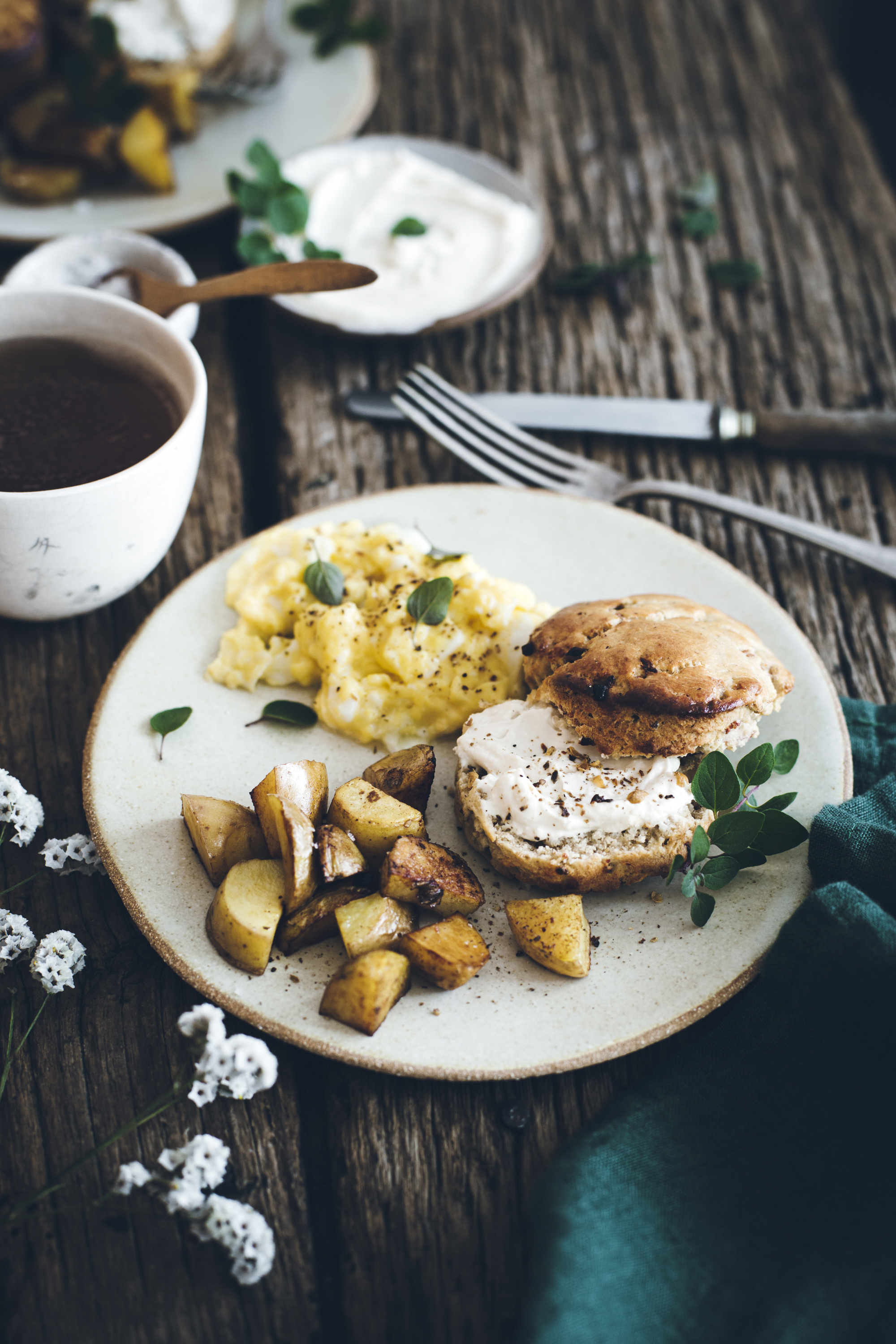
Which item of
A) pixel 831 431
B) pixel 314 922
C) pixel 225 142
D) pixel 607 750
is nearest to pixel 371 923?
pixel 314 922

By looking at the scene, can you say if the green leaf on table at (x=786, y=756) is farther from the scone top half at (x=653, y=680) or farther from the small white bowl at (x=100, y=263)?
the small white bowl at (x=100, y=263)

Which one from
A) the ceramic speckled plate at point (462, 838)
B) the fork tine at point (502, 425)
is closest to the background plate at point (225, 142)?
the fork tine at point (502, 425)

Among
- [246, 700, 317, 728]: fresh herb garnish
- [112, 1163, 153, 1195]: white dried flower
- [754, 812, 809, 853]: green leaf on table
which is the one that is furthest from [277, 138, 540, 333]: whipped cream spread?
[112, 1163, 153, 1195]: white dried flower

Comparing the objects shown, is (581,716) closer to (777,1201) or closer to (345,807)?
(345,807)

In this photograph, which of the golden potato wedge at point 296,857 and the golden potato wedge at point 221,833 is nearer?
the golden potato wedge at point 296,857

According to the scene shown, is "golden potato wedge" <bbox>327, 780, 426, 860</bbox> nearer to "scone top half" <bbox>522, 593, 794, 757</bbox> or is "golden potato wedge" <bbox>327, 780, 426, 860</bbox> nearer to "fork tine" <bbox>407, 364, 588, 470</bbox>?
"scone top half" <bbox>522, 593, 794, 757</bbox>

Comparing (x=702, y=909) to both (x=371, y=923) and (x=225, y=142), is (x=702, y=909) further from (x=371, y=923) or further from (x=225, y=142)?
(x=225, y=142)
